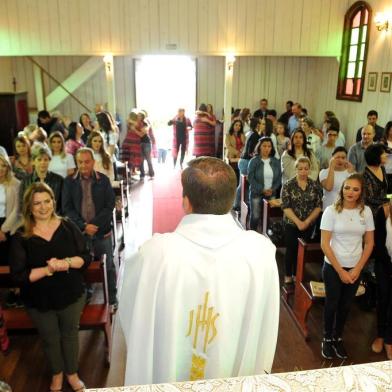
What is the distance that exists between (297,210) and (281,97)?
8.94 m

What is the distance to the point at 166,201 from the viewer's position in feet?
26.0

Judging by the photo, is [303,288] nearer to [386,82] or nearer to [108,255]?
[108,255]

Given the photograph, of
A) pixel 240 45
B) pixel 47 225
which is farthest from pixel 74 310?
pixel 240 45

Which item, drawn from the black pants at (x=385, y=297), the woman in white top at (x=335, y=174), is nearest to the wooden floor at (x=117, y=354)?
the black pants at (x=385, y=297)

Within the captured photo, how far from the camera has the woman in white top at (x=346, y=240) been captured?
3391 millimetres

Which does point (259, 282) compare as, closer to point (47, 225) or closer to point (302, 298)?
point (47, 225)

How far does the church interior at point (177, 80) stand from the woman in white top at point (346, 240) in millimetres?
363

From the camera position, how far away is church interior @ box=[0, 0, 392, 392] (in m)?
3.79

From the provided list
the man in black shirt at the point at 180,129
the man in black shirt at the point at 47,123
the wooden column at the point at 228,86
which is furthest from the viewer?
the man in black shirt at the point at 180,129

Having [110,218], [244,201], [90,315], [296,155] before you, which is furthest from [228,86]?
[90,315]

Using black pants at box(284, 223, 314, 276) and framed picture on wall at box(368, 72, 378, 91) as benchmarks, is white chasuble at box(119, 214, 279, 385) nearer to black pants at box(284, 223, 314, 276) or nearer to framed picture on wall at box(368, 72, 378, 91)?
black pants at box(284, 223, 314, 276)

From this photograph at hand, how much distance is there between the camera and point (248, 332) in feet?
5.79

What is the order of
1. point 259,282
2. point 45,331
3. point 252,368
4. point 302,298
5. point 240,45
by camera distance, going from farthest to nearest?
point 240,45
point 302,298
point 45,331
point 252,368
point 259,282

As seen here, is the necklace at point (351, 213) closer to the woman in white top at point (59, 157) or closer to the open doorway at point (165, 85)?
the woman in white top at point (59, 157)
